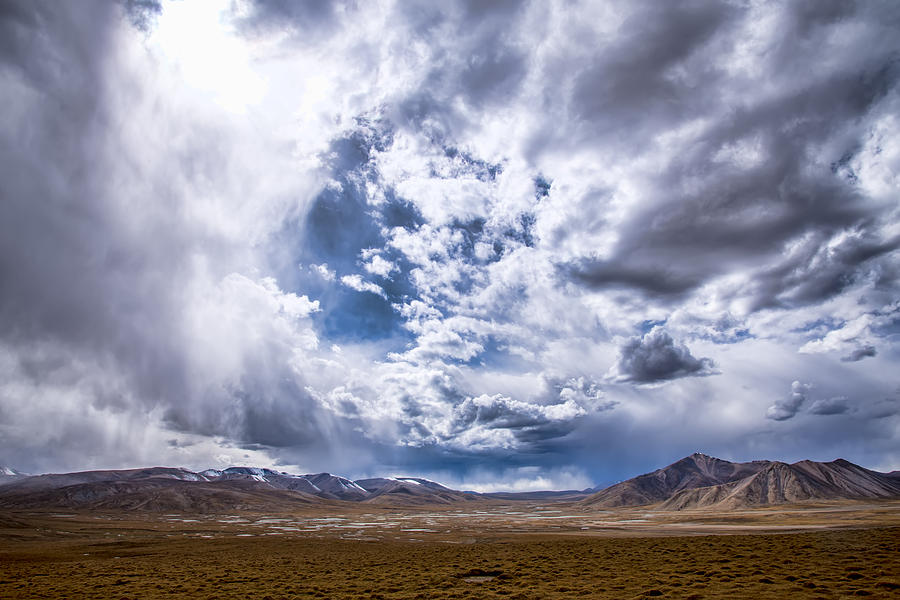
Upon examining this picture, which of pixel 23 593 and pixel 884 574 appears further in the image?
pixel 23 593

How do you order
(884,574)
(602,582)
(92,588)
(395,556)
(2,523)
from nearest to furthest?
(884,574), (602,582), (92,588), (395,556), (2,523)

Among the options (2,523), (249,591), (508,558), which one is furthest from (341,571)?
(2,523)

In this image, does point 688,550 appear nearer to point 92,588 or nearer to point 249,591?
point 249,591

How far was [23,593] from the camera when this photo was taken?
29.6 metres

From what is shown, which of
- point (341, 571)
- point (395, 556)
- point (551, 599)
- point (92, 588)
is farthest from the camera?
point (395, 556)

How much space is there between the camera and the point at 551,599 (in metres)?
24.0

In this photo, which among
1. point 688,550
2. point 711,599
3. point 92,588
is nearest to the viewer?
point 711,599

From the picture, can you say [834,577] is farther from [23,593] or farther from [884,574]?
[23,593]

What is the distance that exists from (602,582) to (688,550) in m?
20.7

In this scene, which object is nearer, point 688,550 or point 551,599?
point 551,599

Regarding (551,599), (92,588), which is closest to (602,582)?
(551,599)

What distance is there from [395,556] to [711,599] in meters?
36.1

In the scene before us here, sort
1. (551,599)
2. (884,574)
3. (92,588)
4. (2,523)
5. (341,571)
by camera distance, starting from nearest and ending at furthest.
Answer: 1. (551,599)
2. (884,574)
3. (92,588)
4. (341,571)
5. (2,523)

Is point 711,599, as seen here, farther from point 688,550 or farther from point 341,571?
point 341,571
